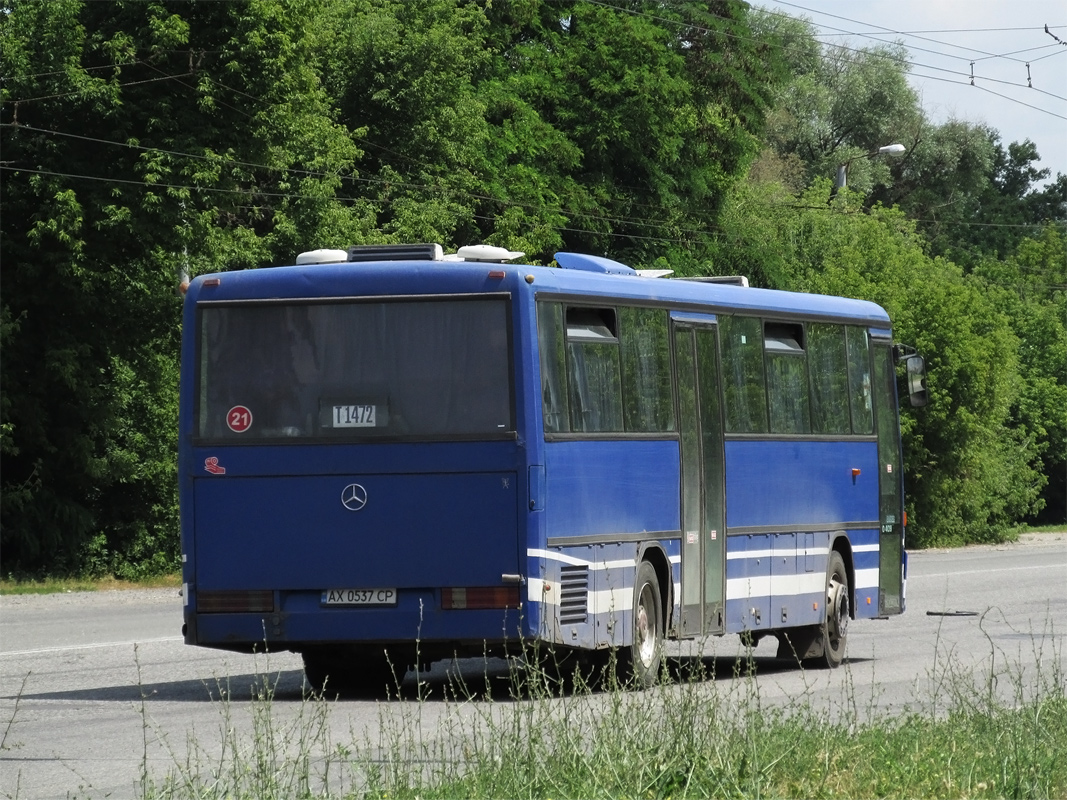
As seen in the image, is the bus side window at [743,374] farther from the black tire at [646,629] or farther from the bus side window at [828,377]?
the black tire at [646,629]

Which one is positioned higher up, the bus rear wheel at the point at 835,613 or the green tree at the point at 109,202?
the green tree at the point at 109,202

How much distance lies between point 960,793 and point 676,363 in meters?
7.57

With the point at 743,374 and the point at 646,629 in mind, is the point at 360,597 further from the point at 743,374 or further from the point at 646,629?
the point at 743,374

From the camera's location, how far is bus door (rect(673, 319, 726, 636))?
15.2 m

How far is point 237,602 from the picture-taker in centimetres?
1328

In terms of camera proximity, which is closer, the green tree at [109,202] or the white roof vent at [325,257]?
the white roof vent at [325,257]

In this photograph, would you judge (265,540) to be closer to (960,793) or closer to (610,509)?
(610,509)

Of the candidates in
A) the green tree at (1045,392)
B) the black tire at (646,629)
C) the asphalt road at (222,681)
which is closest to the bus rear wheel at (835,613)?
the asphalt road at (222,681)

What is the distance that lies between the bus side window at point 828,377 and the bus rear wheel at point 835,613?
4.00 feet

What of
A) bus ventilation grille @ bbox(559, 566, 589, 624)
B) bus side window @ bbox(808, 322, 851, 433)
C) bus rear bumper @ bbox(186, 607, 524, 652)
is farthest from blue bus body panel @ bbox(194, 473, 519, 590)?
bus side window @ bbox(808, 322, 851, 433)

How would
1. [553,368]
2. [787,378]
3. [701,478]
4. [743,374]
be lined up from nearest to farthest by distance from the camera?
[553,368] → [701,478] → [743,374] → [787,378]

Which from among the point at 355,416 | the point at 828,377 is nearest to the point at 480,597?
the point at 355,416

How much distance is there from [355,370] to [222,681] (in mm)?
3011

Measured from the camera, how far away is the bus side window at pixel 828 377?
17.5m
